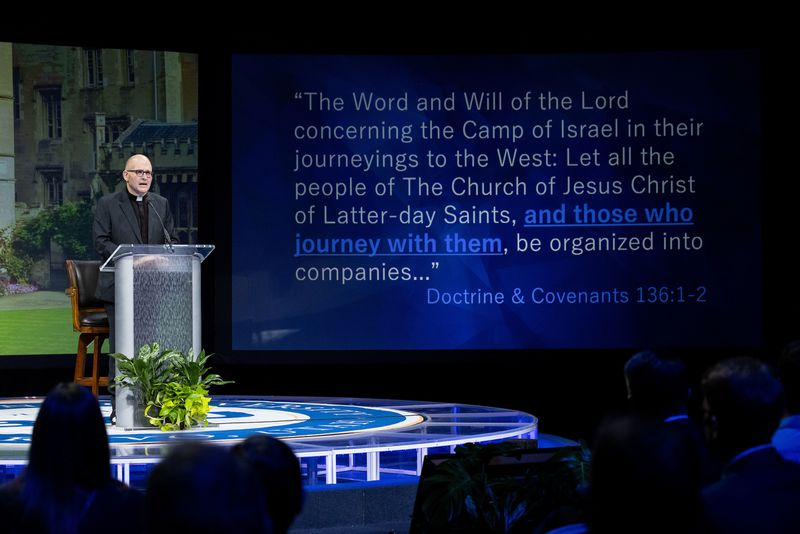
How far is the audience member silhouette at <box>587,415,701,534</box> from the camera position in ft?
5.10

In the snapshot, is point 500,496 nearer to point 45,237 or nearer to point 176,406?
point 176,406

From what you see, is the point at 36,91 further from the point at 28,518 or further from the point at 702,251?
the point at 28,518

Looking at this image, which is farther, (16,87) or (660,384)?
(16,87)

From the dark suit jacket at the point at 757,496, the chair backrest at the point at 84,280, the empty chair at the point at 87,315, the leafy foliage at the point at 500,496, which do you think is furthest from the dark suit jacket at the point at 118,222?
the dark suit jacket at the point at 757,496

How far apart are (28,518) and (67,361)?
7.25m

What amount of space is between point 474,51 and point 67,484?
718 cm

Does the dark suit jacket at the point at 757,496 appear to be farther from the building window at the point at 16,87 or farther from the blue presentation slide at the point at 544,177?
the building window at the point at 16,87

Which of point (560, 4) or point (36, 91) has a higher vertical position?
point (560, 4)

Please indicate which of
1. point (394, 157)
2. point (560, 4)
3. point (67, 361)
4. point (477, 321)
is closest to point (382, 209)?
point (394, 157)

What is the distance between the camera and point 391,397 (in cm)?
952

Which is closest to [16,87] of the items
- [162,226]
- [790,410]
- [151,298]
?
[162,226]

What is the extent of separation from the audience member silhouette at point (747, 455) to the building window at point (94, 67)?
24.5 feet

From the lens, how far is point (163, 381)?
5973 millimetres

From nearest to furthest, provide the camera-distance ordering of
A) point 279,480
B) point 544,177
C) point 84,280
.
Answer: point 279,480 < point 84,280 < point 544,177
